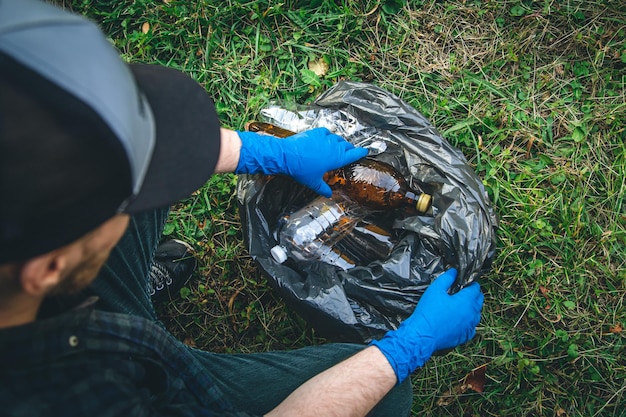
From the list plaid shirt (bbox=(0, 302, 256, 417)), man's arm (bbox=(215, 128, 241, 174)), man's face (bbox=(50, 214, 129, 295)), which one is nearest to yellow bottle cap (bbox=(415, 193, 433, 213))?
man's arm (bbox=(215, 128, 241, 174))

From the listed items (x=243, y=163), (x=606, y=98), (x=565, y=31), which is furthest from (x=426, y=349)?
(x=565, y=31)

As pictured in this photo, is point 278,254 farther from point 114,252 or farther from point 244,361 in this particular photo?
point 114,252

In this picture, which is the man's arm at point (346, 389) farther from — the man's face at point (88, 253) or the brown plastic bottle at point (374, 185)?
the man's face at point (88, 253)

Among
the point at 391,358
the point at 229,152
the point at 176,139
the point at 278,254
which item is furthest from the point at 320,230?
the point at 176,139

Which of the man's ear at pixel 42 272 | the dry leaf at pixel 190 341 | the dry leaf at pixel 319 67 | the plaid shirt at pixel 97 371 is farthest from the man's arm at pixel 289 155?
the dry leaf at pixel 190 341

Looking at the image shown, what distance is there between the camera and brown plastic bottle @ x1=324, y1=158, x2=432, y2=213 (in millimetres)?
1892

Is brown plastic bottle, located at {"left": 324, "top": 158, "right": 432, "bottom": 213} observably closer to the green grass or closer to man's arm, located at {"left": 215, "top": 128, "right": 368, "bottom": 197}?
man's arm, located at {"left": 215, "top": 128, "right": 368, "bottom": 197}

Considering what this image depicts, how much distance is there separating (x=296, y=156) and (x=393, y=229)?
546 millimetres

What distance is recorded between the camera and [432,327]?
1658mm

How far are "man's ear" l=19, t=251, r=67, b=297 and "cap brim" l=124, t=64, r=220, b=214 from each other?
6.8 inches

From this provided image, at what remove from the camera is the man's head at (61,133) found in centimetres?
81

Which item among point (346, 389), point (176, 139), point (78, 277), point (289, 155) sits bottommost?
point (346, 389)

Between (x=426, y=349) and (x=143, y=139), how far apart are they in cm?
119

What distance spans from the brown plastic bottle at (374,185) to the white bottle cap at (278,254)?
1.22 ft
